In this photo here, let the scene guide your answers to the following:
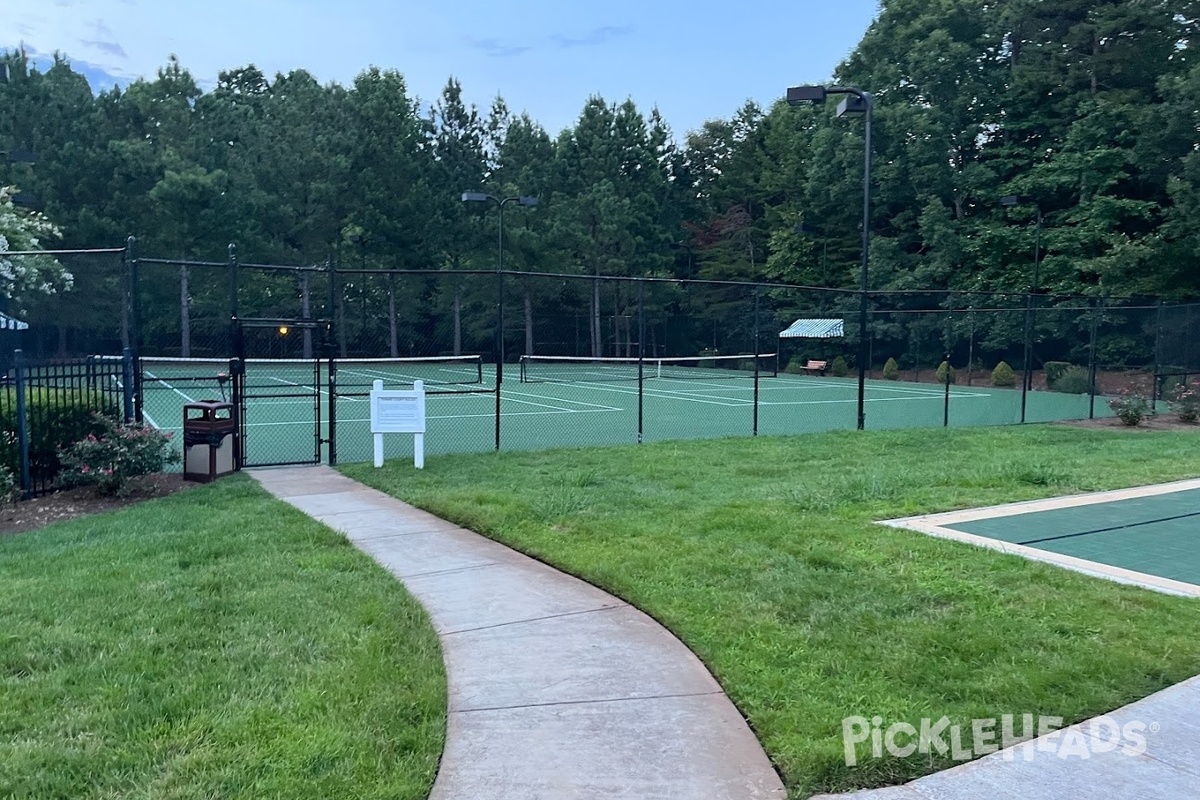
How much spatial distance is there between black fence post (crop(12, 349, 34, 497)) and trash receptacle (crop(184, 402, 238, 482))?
5.03ft

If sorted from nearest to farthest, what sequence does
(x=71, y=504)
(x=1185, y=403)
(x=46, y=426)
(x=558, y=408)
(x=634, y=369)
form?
(x=71, y=504) → (x=46, y=426) → (x=1185, y=403) → (x=558, y=408) → (x=634, y=369)

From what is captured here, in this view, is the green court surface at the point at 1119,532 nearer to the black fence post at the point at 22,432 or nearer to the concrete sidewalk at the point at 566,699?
the concrete sidewalk at the point at 566,699

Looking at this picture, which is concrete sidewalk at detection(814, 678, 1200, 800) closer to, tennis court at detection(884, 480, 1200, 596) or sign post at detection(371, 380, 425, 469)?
tennis court at detection(884, 480, 1200, 596)

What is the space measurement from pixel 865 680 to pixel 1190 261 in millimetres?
32043

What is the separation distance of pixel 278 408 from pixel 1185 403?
1970 centimetres

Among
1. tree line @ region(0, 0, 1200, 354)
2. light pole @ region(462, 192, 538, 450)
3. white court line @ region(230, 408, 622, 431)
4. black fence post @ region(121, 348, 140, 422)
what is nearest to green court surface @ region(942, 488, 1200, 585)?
light pole @ region(462, 192, 538, 450)

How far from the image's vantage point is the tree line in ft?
108

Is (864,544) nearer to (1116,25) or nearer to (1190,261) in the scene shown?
(1190,261)

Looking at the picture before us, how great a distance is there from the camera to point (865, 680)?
4.00 meters

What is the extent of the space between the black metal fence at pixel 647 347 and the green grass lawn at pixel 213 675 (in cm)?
690

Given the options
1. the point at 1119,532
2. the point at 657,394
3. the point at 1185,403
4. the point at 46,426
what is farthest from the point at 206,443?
the point at 1185,403

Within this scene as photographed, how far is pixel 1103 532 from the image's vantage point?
7.26 m

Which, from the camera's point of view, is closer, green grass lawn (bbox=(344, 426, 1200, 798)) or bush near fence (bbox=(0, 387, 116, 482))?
green grass lawn (bbox=(344, 426, 1200, 798))

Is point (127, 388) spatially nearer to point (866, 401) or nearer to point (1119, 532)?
point (1119, 532)
